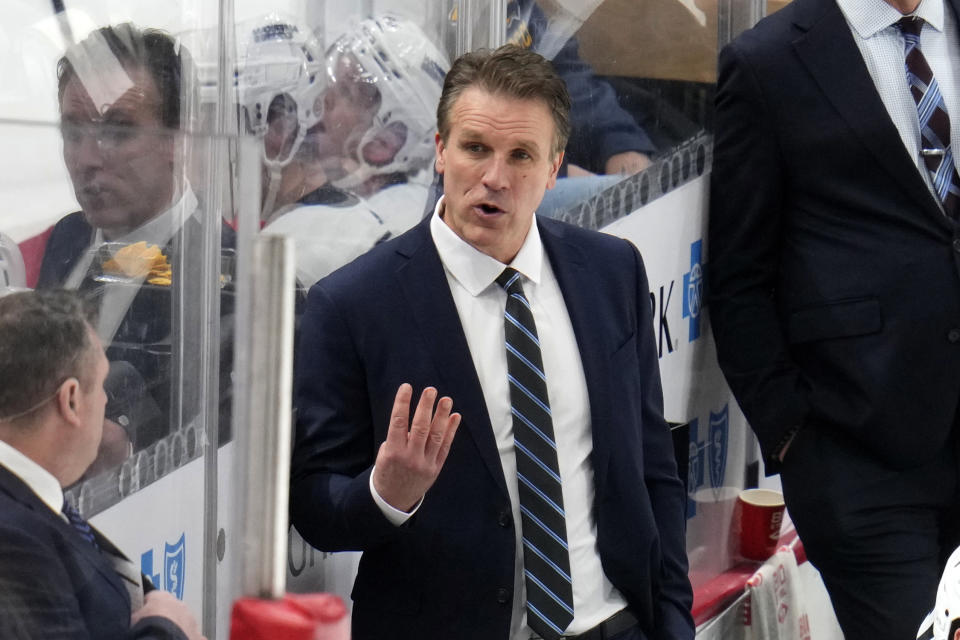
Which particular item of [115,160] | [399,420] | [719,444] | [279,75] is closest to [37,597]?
[115,160]

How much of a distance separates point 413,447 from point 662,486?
65 cm

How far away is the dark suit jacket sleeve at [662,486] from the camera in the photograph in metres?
2.17

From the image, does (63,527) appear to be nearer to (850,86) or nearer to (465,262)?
(465,262)

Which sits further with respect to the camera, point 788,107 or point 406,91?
point 788,107

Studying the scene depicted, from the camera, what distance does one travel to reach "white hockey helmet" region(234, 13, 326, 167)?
2105mm

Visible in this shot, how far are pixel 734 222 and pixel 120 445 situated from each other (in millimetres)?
1951

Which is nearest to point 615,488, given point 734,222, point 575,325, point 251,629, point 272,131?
point 575,325

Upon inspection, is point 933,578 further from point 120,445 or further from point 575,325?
point 120,445

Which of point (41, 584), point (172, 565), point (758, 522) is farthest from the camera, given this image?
point (758, 522)

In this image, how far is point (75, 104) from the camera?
1.45 metres

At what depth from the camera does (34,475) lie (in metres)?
1.14

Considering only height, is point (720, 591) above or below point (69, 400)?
below

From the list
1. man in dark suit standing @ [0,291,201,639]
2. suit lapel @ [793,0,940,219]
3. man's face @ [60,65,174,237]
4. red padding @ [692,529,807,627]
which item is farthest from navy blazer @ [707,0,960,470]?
man in dark suit standing @ [0,291,201,639]

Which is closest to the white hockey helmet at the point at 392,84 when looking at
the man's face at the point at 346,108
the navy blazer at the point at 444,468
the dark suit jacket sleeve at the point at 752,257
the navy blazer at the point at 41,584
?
the man's face at the point at 346,108
